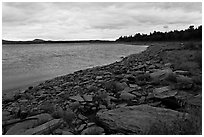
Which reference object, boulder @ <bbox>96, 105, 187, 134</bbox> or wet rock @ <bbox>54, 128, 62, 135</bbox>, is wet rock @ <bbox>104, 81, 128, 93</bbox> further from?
wet rock @ <bbox>54, 128, 62, 135</bbox>

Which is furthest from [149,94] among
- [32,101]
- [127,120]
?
[32,101]

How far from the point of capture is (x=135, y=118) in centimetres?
517

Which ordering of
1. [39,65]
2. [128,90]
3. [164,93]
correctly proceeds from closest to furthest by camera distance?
[164,93], [128,90], [39,65]

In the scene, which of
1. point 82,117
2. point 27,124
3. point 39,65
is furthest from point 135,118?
point 39,65

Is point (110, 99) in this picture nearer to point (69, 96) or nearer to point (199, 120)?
point (69, 96)

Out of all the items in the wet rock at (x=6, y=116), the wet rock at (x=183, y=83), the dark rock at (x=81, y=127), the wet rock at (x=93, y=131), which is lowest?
the wet rock at (x=6, y=116)

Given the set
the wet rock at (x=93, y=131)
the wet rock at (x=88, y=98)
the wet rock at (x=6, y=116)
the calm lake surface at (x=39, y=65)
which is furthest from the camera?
the calm lake surface at (x=39, y=65)

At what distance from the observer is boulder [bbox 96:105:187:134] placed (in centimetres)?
483

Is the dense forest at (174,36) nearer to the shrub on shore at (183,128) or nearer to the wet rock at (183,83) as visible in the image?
the wet rock at (183,83)

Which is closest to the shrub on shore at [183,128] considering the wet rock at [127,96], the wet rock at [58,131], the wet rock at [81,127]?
the wet rock at [81,127]

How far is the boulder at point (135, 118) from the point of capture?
15.9ft

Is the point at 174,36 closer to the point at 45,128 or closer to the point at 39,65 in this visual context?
the point at 39,65

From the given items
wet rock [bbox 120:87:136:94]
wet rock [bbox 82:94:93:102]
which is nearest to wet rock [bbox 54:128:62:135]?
wet rock [bbox 82:94:93:102]

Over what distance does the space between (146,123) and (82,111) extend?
2199 millimetres
